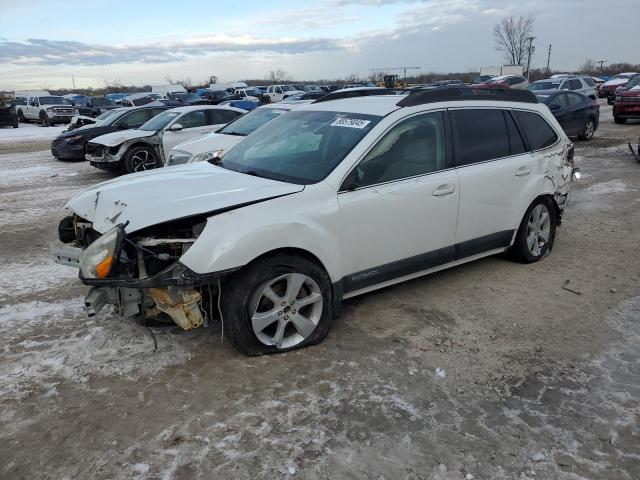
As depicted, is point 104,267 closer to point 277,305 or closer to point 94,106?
point 277,305

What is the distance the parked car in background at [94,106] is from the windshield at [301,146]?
26.8m

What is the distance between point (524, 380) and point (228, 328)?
198cm

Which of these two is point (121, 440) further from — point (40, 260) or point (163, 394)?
point (40, 260)

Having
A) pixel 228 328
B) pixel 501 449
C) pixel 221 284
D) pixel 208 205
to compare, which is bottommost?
pixel 501 449

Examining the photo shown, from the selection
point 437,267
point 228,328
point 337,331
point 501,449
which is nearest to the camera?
point 501,449

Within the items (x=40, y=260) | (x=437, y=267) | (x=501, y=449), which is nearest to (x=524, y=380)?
(x=501, y=449)

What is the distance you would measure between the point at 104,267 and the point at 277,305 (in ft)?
3.73

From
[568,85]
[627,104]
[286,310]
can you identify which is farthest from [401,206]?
[568,85]

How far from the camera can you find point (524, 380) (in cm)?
347

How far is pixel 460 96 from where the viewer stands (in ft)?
15.6

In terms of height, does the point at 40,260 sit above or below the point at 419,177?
below

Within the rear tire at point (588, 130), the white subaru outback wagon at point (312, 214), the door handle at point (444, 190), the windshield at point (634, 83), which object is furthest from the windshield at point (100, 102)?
the door handle at point (444, 190)

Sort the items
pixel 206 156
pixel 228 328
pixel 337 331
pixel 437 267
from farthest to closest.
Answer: pixel 206 156 < pixel 437 267 < pixel 337 331 < pixel 228 328

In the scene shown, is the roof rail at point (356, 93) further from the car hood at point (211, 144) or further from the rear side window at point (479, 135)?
the car hood at point (211, 144)
